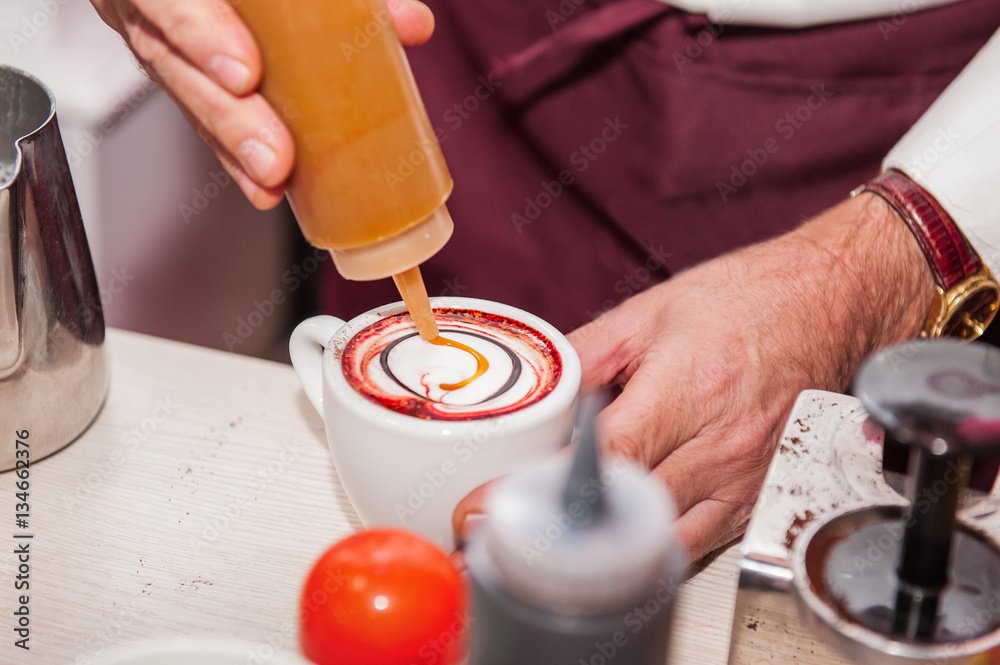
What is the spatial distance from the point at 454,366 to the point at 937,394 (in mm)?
422

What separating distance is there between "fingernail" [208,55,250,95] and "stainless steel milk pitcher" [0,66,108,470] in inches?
8.7

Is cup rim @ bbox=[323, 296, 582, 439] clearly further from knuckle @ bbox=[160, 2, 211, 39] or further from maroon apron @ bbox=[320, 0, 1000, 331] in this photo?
maroon apron @ bbox=[320, 0, 1000, 331]

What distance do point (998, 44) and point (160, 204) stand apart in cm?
143

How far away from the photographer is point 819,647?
466mm

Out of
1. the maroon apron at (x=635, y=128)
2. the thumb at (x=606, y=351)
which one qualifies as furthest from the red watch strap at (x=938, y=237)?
the thumb at (x=606, y=351)

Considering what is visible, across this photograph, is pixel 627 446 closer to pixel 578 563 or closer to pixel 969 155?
pixel 578 563

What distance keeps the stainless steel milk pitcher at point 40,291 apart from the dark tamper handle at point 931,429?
2.13 ft

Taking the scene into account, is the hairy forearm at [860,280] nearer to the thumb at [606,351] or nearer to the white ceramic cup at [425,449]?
the thumb at [606,351]

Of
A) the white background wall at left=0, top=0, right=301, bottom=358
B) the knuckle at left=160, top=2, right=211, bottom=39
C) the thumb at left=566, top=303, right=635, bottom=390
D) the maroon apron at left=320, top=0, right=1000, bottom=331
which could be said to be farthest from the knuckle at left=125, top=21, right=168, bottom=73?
the white background wall at left=0, top=0, right=301, bottom=358

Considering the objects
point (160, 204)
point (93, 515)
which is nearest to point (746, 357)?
point (93, 515)

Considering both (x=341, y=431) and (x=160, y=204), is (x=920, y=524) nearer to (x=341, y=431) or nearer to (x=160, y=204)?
(x=341, y=431)

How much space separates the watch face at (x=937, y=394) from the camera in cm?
36

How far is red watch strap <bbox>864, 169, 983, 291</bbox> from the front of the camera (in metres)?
0.94

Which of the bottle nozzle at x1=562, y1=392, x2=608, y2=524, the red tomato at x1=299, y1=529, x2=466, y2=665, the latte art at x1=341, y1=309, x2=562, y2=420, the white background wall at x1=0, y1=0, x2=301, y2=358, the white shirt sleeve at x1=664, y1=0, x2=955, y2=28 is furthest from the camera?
the white background wall at x1=0, y1=0, x2=301, y2=358
